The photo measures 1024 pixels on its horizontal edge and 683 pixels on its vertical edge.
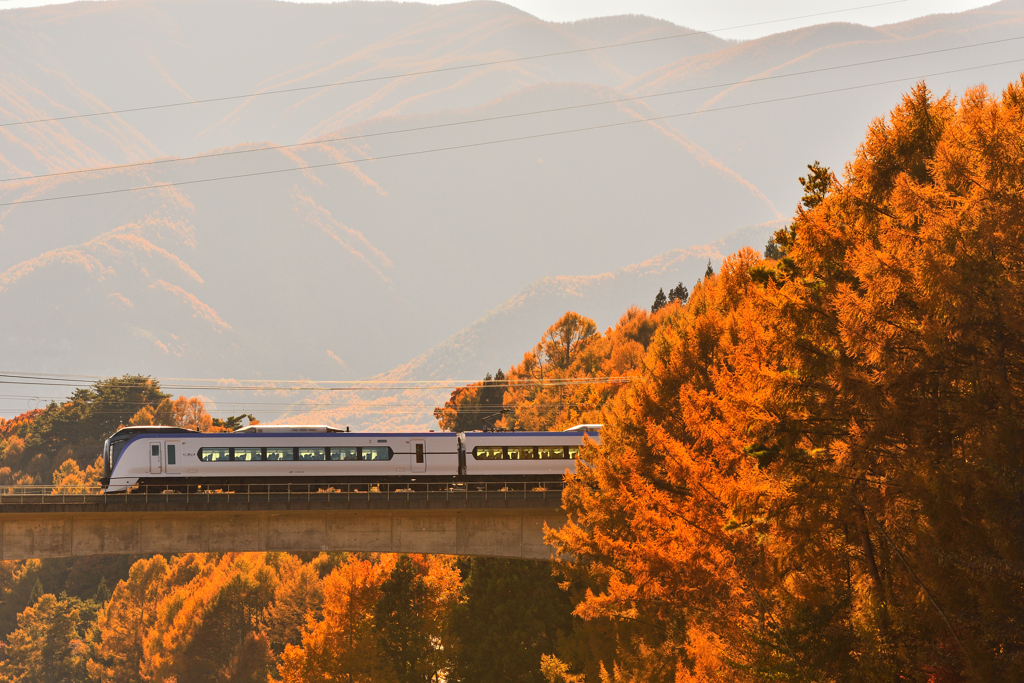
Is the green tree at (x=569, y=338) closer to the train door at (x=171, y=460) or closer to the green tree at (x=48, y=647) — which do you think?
the green tree at (x=48, y=647)

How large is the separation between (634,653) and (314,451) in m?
19.9

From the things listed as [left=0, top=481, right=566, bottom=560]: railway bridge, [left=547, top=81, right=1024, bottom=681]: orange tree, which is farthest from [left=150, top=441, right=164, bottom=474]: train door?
[left=547, top=81, right=1024, bottom=681]: orange tree

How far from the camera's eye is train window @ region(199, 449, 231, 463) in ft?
142

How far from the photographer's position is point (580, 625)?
141 ft

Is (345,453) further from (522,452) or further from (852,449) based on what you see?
(852,449)

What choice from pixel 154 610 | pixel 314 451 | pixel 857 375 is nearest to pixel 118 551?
pixel 314 451

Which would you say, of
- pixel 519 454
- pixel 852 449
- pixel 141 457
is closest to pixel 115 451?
pixel 141 457

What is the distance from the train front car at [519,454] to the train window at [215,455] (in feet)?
39.1

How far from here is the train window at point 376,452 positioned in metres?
44.9

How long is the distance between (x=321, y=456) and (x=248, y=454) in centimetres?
356

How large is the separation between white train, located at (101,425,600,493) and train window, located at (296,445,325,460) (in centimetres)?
5

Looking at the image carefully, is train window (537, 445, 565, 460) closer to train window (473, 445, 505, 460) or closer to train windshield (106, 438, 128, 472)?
train window (473, 445, 505, 460)

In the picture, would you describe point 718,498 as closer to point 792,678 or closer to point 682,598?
point 682,598

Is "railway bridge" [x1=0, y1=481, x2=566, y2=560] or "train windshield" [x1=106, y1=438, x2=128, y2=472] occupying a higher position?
"train windshield" [x1=106, y1=438, x2=128, y2=472]
